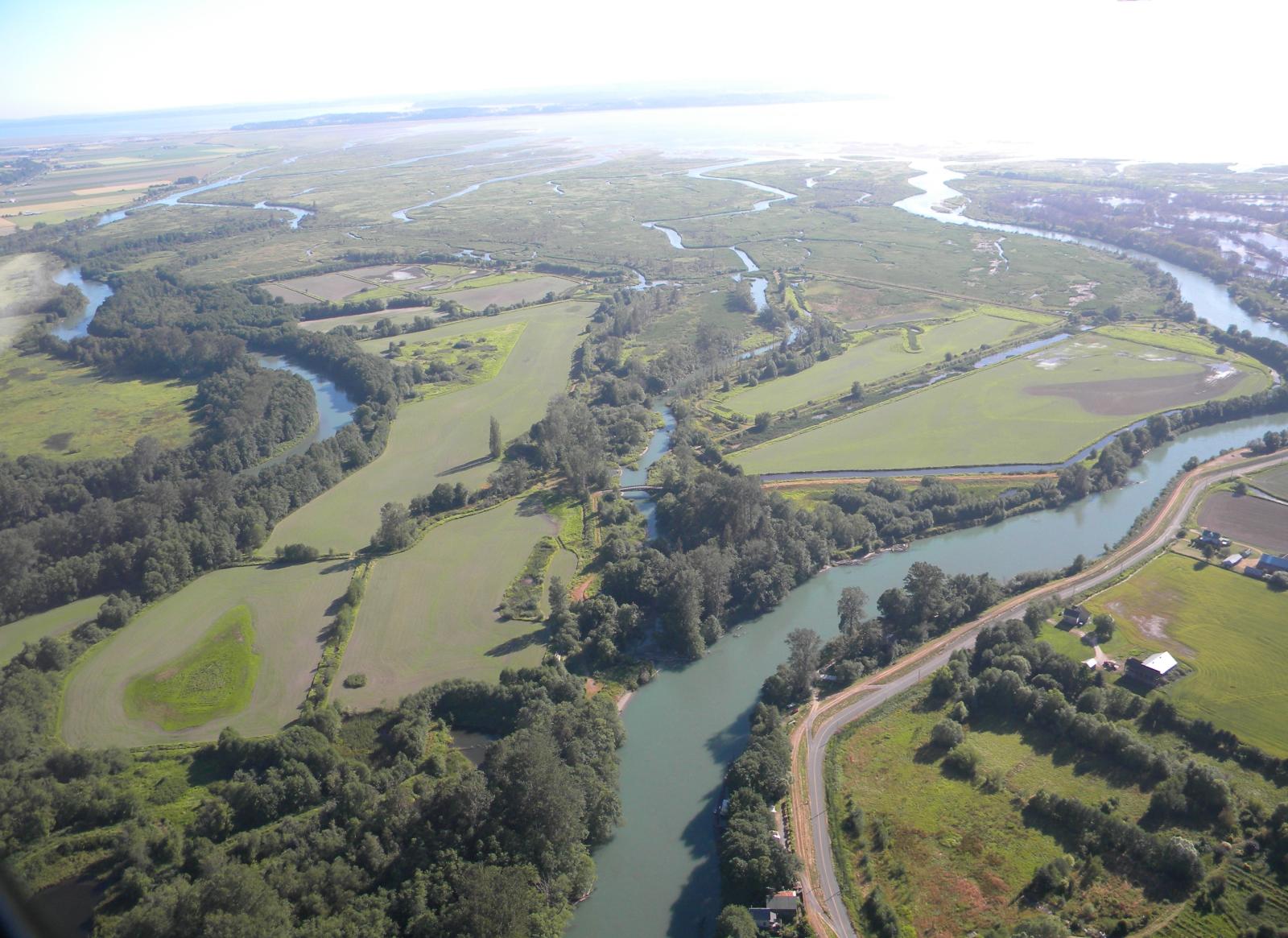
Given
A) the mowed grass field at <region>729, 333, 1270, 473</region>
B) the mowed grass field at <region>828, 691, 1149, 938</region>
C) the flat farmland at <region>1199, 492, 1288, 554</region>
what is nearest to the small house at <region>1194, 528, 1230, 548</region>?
the flat farmland at <region>1199, 492, 1288, 554</region>

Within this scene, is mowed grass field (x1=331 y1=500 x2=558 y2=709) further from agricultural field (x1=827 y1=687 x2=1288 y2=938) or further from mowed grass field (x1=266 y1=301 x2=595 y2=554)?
agricultural field (x1=827 y1=687 x2=1288 y2=938)

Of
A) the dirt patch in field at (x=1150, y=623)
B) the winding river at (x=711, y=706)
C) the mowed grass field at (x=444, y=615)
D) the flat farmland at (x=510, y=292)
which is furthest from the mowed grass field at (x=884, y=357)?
the flat farmland at (x=510, y=292)

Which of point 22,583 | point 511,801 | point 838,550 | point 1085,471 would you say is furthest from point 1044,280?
point 22,583

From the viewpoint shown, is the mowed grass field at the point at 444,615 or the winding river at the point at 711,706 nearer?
the winding river at the point at 711,706

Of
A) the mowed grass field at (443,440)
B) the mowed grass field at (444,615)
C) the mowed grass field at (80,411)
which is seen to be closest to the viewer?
the mowed grass field at (444,615)

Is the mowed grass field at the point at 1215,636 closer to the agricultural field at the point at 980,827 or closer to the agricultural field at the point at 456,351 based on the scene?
the agricultural field at the point at 980,827

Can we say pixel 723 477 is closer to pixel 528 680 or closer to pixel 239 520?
pixel 528 680
